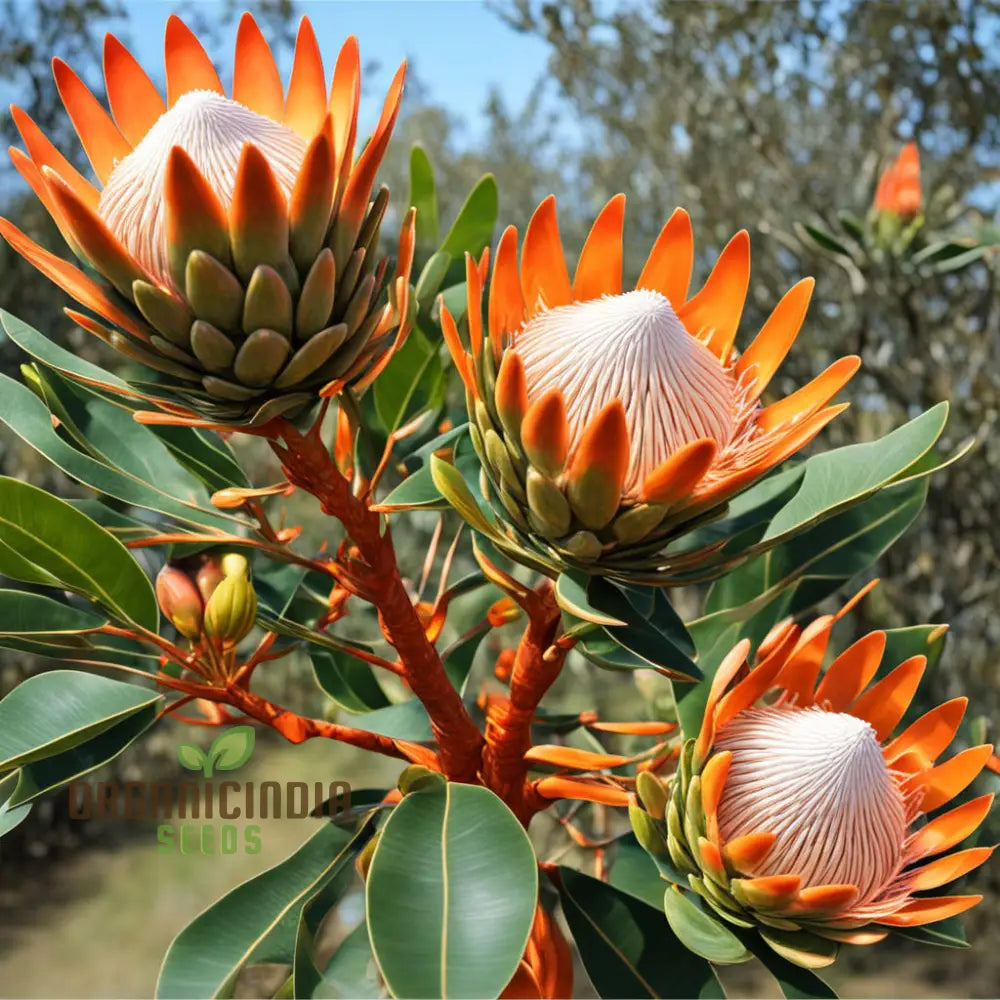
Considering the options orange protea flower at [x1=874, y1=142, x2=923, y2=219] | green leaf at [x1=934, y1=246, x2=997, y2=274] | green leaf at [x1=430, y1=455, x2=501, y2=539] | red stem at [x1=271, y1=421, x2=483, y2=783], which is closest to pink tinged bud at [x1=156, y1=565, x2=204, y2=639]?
red stem at [x1=271, y1=421, x2=483, y2=783]

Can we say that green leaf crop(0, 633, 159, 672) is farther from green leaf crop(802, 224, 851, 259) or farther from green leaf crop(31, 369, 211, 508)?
green leaf crop(802, 224, 851, 259)

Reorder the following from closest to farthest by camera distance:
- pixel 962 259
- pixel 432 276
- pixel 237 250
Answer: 1. pixel 237 250
2. pixel 432 276
3. pixel 962 259

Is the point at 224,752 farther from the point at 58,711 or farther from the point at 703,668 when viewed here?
the point at 703,668

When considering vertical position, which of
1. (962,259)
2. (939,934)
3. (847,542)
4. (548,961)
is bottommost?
(548,961)

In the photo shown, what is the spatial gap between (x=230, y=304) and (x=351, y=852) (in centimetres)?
47

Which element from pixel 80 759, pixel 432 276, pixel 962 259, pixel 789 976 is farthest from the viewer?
pixel 962 259

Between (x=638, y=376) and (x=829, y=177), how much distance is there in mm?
4137

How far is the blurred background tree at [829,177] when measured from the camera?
2.88 metres

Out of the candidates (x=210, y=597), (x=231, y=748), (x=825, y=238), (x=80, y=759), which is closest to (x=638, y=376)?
(x=210, y=597)

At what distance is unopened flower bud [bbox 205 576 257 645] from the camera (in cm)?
71

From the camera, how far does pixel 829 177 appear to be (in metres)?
4.30

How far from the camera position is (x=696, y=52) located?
3861mm

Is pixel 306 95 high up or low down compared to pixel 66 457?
up

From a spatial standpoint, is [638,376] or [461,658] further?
[461,658]
